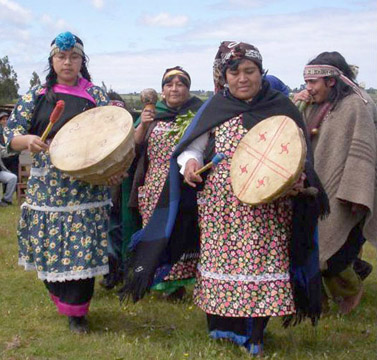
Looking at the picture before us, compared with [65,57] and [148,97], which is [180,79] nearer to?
[148,97]

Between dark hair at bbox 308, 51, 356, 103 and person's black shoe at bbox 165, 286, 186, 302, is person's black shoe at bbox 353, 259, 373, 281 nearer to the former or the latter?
person's black shoe at bbox 165, 286, 186, 302

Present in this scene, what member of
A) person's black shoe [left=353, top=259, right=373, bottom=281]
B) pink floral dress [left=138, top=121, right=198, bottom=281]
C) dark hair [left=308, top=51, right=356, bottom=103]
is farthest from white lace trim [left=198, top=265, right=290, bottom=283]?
person's black shoe [left=353, top=259, right=373, bottom=281]

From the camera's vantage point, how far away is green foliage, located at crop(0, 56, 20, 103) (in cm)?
4734

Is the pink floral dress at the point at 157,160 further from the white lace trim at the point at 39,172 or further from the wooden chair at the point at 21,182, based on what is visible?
the wooden chair at the point at 21,182

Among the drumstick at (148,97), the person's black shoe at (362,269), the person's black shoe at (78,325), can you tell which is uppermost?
the drumstick at (148,97)

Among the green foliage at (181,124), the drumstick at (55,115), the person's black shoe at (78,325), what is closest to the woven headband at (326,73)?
the green foliage at (181,124)

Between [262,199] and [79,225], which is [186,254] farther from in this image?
[262,199]

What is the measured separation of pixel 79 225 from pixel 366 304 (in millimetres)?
2590

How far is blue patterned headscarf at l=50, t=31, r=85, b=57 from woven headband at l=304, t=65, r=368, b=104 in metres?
1.67

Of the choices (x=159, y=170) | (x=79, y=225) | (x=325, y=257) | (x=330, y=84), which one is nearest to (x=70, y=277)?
(x=79, y=225)

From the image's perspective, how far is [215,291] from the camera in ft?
13.1

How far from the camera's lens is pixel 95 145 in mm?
4230

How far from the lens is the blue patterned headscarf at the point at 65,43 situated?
448 centimetres

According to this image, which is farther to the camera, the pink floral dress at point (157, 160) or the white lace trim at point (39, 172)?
the pink floral dress at point (157, 160)
